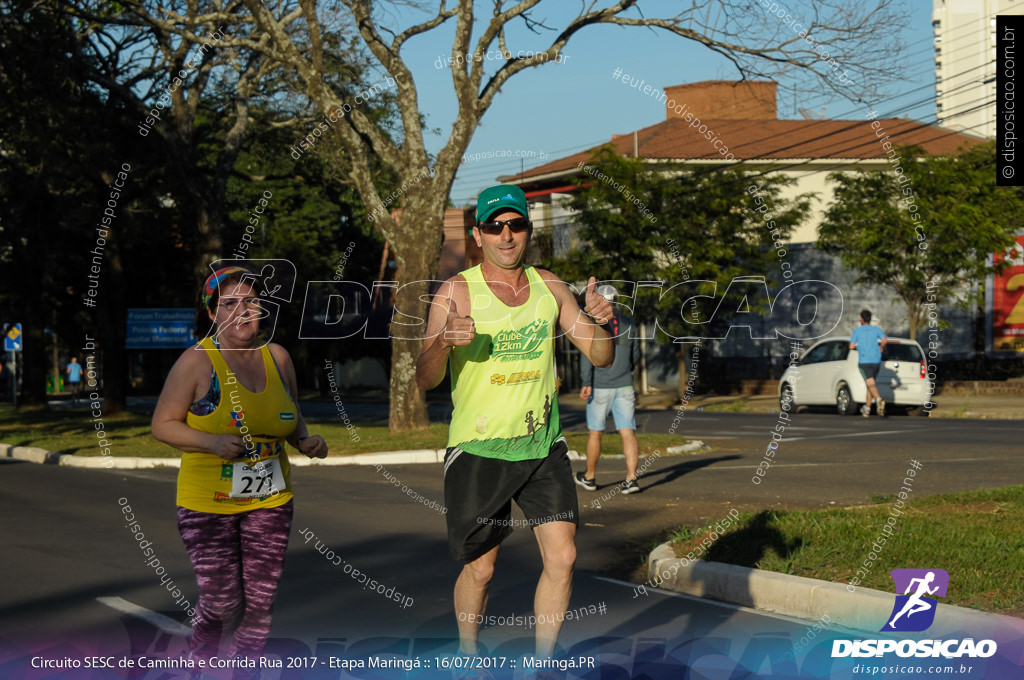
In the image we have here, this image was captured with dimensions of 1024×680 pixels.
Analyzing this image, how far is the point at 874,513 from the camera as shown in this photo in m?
8.73

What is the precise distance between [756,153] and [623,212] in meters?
12.0

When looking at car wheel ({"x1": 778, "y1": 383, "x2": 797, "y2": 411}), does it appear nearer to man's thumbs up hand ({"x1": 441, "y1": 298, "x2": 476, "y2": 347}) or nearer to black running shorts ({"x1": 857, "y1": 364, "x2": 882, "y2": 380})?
black running shorts ({"x1": 857, "y1": 364, "x2": 882, "y2": 380})

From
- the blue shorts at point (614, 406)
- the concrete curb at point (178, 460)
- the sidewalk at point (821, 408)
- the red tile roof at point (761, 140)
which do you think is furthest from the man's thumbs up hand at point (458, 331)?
the red tile roof at point (761, 140)

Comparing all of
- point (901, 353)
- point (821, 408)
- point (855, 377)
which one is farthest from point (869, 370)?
point (821, 408)

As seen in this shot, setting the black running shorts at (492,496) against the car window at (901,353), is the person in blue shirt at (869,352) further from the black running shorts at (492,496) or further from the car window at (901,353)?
the black running shorts at (492,496)

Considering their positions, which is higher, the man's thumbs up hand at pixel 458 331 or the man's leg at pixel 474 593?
the man's thumbs up hand at pixel 458 331

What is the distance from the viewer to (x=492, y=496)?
4.89m

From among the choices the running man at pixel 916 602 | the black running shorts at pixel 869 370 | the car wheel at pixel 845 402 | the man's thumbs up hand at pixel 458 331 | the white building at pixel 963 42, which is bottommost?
the car wheel at pixel 845 402

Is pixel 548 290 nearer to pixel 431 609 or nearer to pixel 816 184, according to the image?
pixel 431 609

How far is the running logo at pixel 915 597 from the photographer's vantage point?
5734 millimetres

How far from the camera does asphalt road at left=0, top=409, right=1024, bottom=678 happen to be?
233 inches

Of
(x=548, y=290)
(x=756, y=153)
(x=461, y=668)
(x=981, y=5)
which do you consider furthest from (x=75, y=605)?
(x=981, y=5)

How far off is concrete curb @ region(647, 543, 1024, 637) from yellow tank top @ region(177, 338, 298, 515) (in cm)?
310

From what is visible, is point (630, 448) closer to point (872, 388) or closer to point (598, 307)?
point (598, 307)
